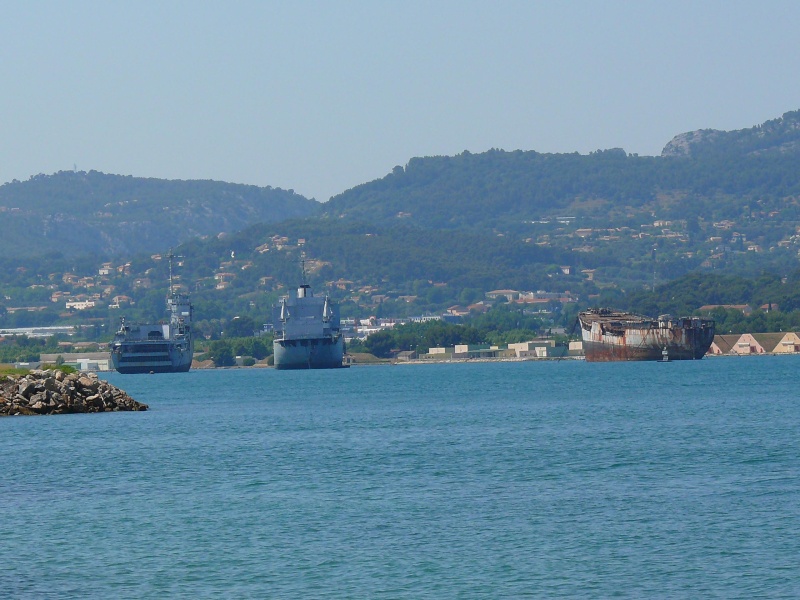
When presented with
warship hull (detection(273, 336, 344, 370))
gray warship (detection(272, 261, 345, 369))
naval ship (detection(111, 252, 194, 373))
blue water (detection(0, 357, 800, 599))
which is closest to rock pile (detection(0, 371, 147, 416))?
blue water (detection(0, 357, 800, 599))

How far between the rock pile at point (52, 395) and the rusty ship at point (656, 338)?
350 feet

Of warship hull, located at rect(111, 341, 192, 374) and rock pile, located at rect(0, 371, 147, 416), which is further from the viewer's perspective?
warship hull, located at rect(111, 341, 192, 374)

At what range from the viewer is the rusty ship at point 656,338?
601ft

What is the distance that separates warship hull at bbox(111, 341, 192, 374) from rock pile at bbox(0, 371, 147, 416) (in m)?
106

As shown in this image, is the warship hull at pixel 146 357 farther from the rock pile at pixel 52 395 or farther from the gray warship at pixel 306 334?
the rock pile at pixel 52 395

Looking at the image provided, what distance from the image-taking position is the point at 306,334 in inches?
7480

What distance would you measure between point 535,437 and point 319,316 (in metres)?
133

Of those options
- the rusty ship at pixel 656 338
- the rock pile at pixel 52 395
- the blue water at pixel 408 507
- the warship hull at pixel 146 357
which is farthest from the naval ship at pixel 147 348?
the blue water at pixel 408 507

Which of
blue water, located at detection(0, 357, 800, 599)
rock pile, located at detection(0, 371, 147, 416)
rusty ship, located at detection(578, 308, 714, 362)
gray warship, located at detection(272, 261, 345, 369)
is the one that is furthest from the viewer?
gray warship, located at detection(272, 261, 345, 369)

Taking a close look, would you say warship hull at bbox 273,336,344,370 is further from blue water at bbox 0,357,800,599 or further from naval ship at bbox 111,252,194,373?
blue water at bbox 0,357,800,599

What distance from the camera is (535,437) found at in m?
61.8

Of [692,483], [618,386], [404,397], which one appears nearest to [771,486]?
[692,483]

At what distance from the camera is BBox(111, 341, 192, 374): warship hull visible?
630 ft

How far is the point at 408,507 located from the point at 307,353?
501 feet
